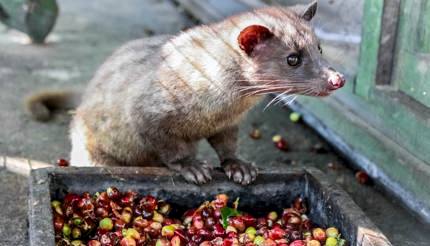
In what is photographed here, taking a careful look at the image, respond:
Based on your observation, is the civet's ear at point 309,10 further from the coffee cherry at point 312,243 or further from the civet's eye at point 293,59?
the coffee cherry at point 312,243

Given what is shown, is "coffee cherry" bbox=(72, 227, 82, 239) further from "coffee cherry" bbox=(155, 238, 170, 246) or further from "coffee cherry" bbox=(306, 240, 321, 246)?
"coffee cherry" bbox=(306, 240, 321, 246)

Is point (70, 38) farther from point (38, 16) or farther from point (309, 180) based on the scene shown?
point (309, 180)

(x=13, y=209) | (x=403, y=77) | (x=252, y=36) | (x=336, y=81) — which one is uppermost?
(x=252, y=36)

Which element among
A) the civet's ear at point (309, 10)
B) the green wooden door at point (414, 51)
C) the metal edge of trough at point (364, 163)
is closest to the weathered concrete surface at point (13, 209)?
the civet's ear at point (309, 10)

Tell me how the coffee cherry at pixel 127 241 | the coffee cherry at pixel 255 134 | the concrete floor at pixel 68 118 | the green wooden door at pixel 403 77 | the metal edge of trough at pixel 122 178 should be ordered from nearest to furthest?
the metal edge of trough at pixel 122 178 → the coffee cherry at pixel 127 241 → the green wooden door at pixel 403 77 → the concrete floor at pixel 68 118 → the coffee cherry at pixel 255 134

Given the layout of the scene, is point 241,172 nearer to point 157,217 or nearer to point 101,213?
point 157,217

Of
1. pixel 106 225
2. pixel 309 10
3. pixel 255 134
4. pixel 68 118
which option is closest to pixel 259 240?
pixel 106 225
